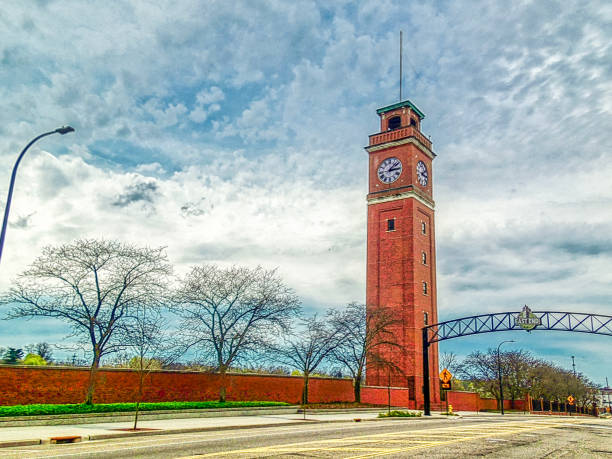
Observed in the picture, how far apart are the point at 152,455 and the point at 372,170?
162 feet

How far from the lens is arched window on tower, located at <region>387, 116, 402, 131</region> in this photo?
5953 centimetres

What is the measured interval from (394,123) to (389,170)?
6.46 meters

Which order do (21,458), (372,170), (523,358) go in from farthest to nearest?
(523,358), (372,170), (21,458)

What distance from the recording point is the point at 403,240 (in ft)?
178

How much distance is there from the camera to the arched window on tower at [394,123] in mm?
59531

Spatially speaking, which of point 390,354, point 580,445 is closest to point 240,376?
point 390,354

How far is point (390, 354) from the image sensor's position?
51.5 metres

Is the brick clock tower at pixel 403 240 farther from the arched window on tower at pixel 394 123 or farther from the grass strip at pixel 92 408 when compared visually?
the grass strip at pixel 92 408

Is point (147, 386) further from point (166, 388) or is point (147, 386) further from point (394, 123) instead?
point (394, 123)

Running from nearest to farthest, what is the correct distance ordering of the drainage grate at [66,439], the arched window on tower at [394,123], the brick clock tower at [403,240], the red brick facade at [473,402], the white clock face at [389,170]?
the drainage grate at [66,439]
the brick clock tower at [403,240]
the white clock face at [389,170]
the red brick facade at [473,402]
the arched window on tower at [394,123]

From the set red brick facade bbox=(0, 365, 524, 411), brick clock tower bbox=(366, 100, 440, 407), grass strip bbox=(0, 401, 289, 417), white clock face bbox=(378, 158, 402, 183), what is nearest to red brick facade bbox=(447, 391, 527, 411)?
brick clock tower bbox=(366, 100, 440, 407)

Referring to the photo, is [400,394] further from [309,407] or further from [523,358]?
[523,358]

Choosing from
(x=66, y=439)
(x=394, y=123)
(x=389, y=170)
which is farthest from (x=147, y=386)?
(x=394, y=123)

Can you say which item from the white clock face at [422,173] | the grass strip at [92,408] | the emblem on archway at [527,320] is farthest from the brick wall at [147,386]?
the white clock face at [422,173]
